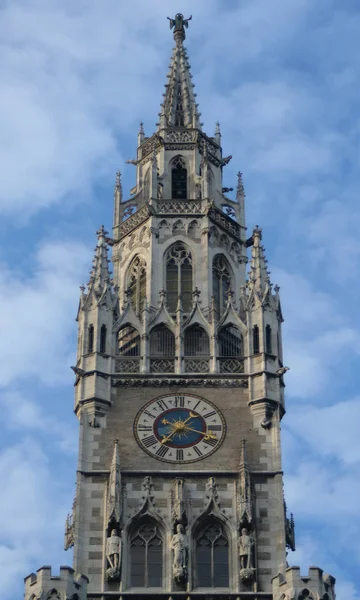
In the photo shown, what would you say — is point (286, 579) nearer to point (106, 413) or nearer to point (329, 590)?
point (329, 590)

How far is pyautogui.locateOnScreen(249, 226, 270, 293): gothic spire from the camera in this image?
185ft

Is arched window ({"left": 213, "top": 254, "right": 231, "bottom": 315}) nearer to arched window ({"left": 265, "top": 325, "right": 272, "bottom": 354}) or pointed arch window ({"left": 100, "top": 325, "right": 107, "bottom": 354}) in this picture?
arched window ({"left": 265, "top": 325, "right": 272, "bottom": 354})

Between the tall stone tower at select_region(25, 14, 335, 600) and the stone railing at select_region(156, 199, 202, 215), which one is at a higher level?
the stone railing at select_region(156, 199, 202, 215)

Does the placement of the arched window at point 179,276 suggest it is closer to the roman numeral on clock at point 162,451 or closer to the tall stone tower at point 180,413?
the tall stone tower at point 180,413

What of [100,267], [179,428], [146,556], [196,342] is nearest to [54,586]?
[146,556]

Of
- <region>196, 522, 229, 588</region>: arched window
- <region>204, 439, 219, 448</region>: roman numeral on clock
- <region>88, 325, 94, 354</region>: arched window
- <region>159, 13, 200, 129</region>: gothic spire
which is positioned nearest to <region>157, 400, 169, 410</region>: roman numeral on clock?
<region>204, 439, 219, 448</region>: roman numeral on clock

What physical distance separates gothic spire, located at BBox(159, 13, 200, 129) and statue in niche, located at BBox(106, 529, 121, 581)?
2065 centimetres

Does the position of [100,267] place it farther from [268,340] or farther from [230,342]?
[268,340]

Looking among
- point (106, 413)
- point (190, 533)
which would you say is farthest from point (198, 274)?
point (190, 533)

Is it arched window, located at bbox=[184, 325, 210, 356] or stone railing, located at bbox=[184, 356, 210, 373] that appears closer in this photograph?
stone railing, located at bbox=[184, 356, 210, 373]

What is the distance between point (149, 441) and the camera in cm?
5188

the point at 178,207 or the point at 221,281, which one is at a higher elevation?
the point at 178,207

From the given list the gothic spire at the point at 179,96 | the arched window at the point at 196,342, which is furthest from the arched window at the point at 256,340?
the gothic spire at the point at 179,96

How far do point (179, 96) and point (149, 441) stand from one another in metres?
19.5
